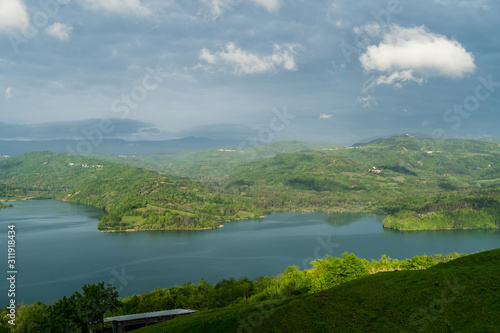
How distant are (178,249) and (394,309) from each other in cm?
12052

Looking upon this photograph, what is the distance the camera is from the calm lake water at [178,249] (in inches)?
3733

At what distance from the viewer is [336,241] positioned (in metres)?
146

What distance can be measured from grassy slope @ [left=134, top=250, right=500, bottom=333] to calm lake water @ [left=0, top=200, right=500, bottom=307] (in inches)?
2748

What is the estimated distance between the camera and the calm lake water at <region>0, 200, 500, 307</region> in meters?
94.8

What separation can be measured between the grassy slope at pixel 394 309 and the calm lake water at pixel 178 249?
69.8 metres

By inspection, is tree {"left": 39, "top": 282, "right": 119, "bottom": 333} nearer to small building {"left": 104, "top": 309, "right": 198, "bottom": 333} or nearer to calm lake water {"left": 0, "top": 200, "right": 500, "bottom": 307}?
small building {"left": 104, "top": 309, "right": 198, "bottom": 333}

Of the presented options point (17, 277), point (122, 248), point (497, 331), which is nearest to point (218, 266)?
point (122, 248)

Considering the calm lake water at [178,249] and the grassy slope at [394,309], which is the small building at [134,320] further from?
the calm lake water at [178,249]

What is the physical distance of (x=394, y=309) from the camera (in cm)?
2144

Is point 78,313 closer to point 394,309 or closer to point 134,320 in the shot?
point 134,320

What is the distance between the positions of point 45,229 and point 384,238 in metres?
160

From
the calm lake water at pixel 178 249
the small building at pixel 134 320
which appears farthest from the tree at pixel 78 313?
the calm lake water at pixel 178 249

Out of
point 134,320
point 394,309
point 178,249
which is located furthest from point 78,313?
point 178,249

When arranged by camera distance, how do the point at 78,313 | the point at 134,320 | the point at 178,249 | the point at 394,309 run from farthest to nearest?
1. the point at 178,249
2. the point at 134,320
3. the point at 78,313
4. the point at 394,309
